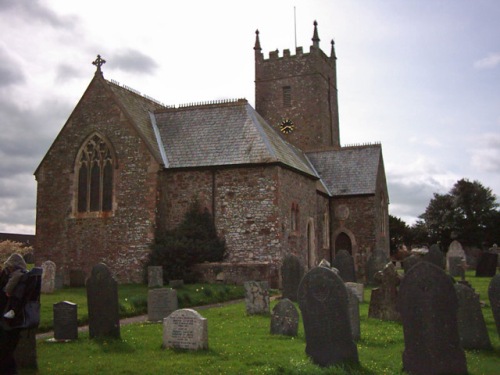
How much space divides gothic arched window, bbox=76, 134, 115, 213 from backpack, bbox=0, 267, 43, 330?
1762 cm

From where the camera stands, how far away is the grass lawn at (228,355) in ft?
30.0

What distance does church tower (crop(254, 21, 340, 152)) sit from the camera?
4203 centimetres

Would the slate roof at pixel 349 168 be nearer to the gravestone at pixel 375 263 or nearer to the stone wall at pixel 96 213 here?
the gravestone at pixel 375 263

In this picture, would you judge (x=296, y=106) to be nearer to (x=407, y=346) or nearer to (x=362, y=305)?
(x=362, y=305)

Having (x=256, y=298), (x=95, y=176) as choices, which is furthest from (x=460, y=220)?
(x=256, y=298)

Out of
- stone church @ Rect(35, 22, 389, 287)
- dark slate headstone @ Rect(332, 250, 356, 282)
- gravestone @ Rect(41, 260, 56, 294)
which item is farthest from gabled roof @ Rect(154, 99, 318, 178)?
gravestone @ Rect(41, 260, 56, 294)

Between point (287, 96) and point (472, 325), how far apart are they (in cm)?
3355

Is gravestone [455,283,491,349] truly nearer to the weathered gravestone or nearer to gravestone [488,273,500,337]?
gravestone [488,273,500,337]

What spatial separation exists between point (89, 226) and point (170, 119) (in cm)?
701

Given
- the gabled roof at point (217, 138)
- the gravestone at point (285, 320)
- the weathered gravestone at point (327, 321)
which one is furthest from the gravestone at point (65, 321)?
the gabled roof at point (217, 138)

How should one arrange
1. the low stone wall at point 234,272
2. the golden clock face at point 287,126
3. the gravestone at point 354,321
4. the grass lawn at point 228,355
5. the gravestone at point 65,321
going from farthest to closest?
the golden clock face at point 287,126
the low stone wall at point 234,272
the gravestone at point 65,321
the gravestone at point 354,321
the grass lawn at point 228,355

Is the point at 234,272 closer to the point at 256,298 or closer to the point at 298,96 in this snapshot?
the point at 256,298

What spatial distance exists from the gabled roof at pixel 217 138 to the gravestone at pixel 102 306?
13963 mm

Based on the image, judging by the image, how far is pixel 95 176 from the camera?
27.0m
